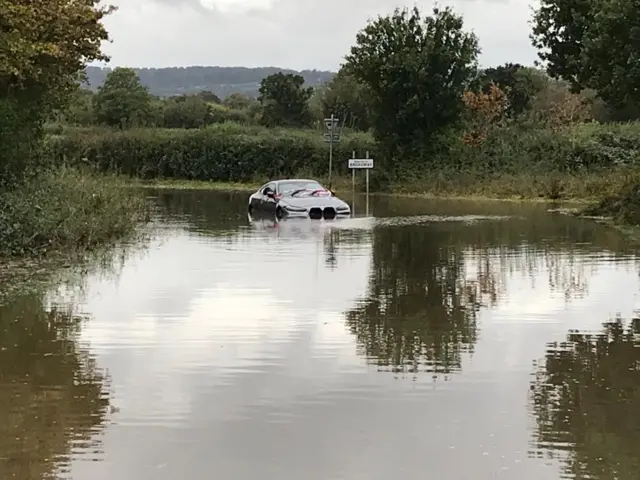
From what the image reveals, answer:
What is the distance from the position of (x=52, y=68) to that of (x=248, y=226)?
24.9ft

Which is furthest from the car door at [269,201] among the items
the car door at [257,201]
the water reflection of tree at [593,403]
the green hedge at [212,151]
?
the water reflection of tree at [593,403]

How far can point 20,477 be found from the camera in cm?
618

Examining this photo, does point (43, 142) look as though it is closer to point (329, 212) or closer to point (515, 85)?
point (329, 212)

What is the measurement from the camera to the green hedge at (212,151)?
183 ft

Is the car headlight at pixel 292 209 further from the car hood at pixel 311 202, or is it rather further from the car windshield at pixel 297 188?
the car windshield at pixel 297 188

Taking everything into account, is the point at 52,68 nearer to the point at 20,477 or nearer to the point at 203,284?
the point at 203,284

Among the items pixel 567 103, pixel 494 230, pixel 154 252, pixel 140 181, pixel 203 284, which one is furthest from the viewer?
pixel 567 103

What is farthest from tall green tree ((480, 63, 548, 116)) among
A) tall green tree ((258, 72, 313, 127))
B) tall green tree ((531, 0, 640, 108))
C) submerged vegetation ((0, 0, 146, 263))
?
submerged vegetation ((0, 0, 146, 263))

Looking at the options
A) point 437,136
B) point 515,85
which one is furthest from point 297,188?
point 515,85

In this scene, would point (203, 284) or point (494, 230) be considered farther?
point (494, 230)

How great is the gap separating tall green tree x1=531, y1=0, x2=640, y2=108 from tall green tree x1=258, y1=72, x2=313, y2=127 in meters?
51.2

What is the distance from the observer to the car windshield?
31.3 metres

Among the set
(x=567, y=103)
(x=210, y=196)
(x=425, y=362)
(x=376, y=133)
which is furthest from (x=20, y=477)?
(x=567, y=103)

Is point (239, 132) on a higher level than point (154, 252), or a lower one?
higher
